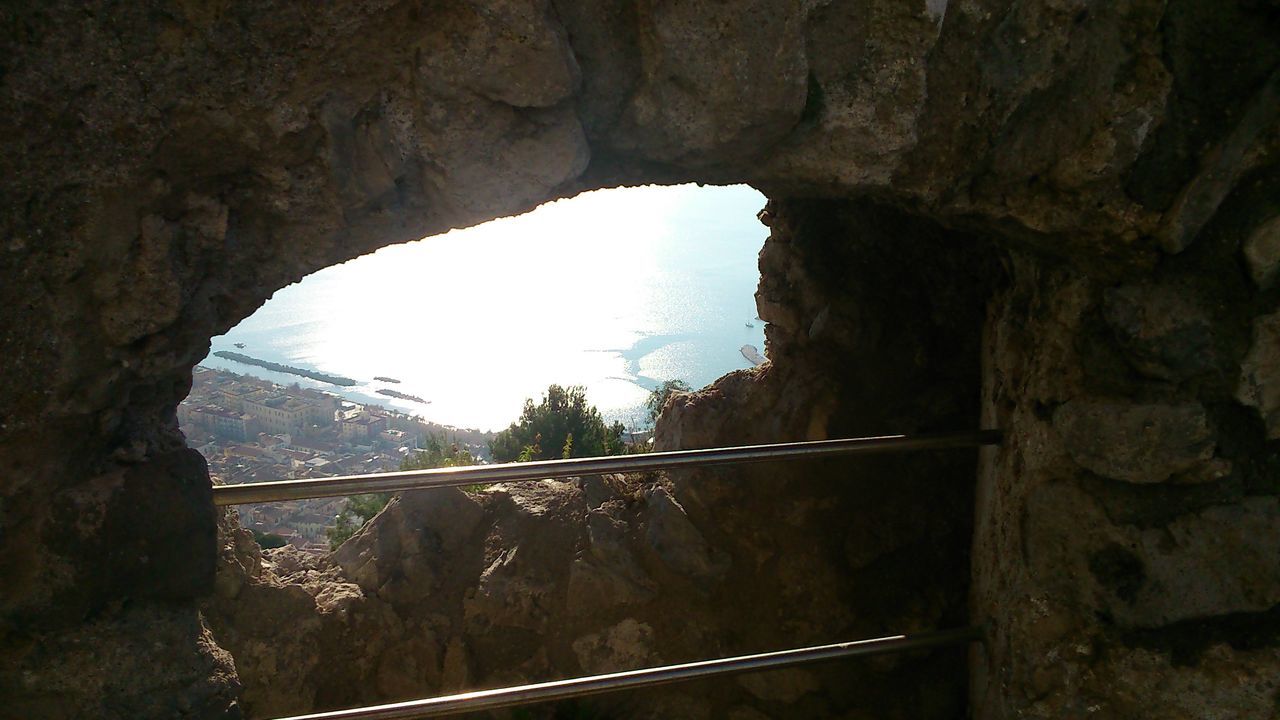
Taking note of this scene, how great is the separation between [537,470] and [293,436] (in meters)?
5.46

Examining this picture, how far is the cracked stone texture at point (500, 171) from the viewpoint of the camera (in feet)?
4.74

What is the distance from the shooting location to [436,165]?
66.2 inches

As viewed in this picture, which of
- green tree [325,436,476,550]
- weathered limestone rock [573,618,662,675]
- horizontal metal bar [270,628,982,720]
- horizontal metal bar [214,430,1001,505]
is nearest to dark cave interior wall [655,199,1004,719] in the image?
weathered limestone rock [573,618,662,675]

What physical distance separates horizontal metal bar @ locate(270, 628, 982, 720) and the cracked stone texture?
0.60ft

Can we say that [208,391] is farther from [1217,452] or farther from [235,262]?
[1217,452]

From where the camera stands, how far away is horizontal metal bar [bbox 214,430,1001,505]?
5.68ft

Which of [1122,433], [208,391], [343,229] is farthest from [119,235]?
[208,391]

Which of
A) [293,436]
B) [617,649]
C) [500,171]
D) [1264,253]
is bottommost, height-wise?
[617,649]

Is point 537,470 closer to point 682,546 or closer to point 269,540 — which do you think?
point 682,546

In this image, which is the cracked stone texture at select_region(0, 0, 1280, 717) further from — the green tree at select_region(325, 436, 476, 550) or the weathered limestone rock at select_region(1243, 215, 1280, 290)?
the green tree at select_region(325, 436, 476, 550)

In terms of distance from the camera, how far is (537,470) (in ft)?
5.98

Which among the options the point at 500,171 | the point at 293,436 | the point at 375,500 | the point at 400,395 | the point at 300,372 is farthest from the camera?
the point at 400,395

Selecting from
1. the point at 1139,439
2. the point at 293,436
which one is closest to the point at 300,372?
the point at 293,436

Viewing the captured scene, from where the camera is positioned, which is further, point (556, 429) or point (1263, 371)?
point (556, 429)
